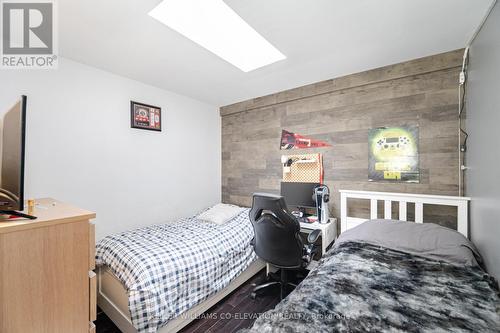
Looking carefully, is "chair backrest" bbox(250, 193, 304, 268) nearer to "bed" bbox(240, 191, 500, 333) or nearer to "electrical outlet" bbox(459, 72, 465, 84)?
"bed" bbox(240, 191, 500, 333)

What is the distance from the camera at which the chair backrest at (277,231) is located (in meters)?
1.79

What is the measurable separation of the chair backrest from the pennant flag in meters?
1.24

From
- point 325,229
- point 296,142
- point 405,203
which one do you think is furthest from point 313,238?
point 296,142

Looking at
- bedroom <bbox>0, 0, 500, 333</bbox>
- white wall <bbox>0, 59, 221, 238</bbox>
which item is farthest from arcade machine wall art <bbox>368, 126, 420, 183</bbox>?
white wall <bbox>0, 59, 221, 238</bbox>

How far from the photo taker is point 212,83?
2.64 metres

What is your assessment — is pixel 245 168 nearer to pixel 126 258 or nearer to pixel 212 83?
pixel 212 83

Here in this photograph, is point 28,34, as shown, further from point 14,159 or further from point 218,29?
point 218,29

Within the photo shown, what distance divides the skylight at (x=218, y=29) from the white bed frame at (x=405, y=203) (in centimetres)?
168

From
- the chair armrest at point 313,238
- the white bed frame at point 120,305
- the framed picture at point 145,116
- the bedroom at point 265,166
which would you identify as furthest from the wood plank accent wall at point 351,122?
the white bed frame at point 120,305

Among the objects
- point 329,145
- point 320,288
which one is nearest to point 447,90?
point 329,145

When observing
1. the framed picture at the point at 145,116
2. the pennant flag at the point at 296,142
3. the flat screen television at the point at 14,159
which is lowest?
the flat screen television at the point at 14,159

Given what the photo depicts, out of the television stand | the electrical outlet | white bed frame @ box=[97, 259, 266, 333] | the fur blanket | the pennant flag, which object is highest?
the electrical outlet

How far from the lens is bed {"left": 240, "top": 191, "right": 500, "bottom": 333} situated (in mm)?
843

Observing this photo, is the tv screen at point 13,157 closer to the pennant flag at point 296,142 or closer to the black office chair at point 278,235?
the black office chair at point 278,235
